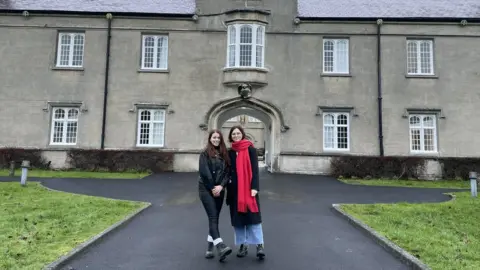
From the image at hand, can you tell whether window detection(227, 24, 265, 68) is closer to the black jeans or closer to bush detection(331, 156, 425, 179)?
bush detection(331, 156, 425, 179)

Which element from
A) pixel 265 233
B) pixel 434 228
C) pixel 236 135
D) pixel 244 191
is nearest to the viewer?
pixel 244 191

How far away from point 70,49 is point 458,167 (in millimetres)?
22627

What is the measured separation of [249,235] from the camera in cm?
518

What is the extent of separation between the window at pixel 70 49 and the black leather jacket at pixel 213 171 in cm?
1749

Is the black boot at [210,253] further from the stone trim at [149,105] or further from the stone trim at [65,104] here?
the stone trim at [65,104]

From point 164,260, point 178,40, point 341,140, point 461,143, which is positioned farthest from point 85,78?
point 461,143

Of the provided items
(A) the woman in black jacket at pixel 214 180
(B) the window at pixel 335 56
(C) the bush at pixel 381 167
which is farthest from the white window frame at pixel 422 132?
(A) the woman in black jacket at pixel 214 180

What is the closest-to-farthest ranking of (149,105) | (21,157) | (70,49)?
1. (21,157)
2. (149,105)
3. (70,49)

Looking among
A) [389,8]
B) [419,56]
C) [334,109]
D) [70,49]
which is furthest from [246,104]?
[389,8]

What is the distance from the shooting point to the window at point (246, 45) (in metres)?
18.7

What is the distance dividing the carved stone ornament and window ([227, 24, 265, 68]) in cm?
123

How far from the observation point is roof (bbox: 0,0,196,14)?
19656mm

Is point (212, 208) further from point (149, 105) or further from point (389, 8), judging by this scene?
point (389, 8)

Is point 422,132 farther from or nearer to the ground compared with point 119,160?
farther from the ground
